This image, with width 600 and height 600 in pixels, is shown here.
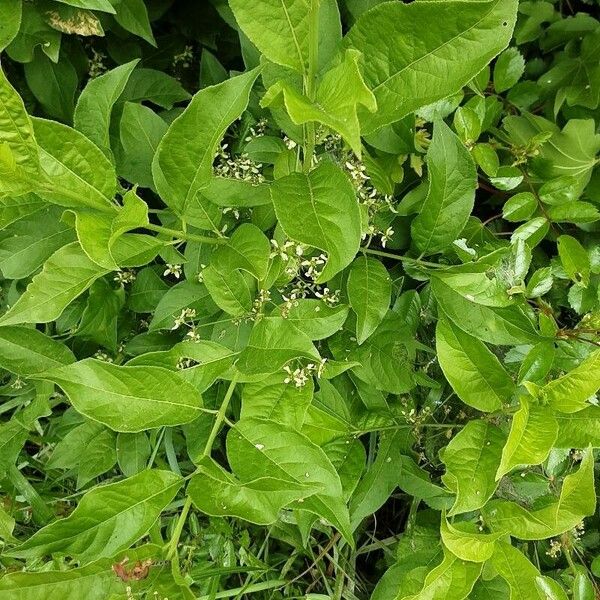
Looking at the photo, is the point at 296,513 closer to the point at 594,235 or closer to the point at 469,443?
the point at 469,443

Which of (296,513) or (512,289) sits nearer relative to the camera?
(512,289)

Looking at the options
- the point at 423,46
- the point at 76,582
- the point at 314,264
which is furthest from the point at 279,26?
the point at 76,582

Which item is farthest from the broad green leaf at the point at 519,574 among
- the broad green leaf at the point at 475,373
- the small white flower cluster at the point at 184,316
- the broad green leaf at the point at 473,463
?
the small white flower cluster at the point at 184,316

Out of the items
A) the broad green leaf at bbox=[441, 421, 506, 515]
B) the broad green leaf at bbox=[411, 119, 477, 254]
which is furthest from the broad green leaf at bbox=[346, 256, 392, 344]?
the broad green leaf at bbox=[441, 421, 506, 515]

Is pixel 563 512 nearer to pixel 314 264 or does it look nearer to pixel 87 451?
pixel 314 264

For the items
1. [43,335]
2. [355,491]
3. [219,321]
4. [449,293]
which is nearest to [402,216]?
[449,293]

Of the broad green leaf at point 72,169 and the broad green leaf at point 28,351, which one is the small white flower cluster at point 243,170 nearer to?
the broad green leaf at point 72,169
